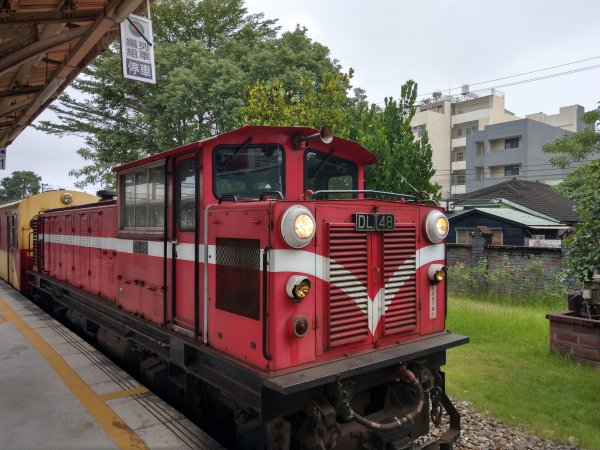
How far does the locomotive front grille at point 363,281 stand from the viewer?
12.0 feet

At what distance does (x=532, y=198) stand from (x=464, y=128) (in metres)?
19.7

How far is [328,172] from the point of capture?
4789 mm

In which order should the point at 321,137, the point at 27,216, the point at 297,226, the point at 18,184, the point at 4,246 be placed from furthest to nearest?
1. the point at 18,184
2. the point at 4,246
3. the point at 27,216
4. the point at 321,137
5. the point at 297,226

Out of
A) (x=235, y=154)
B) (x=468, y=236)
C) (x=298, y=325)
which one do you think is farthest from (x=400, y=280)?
(x=468, y=236)

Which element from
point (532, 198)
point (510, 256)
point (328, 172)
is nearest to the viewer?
point (328, 172)

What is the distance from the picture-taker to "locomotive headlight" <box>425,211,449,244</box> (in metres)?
4.33

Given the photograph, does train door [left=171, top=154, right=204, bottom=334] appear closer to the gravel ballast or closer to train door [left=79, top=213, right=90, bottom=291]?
the gravel ballast

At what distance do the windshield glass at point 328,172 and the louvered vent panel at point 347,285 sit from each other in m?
1.03

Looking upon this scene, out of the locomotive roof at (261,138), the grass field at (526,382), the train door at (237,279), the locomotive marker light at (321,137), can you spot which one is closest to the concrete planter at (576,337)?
the grass field at (526,382)

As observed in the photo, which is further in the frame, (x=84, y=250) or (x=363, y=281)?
(x=84, y=250)

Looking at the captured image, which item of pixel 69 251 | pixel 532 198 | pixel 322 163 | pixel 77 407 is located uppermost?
pixel 532 198

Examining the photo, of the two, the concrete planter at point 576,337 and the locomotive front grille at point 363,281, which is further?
the concrete planter at point 576,337

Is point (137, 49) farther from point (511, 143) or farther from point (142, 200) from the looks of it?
point (511, 143)

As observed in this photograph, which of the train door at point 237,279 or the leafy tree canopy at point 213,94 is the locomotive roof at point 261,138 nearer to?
the train door at point 237,279
